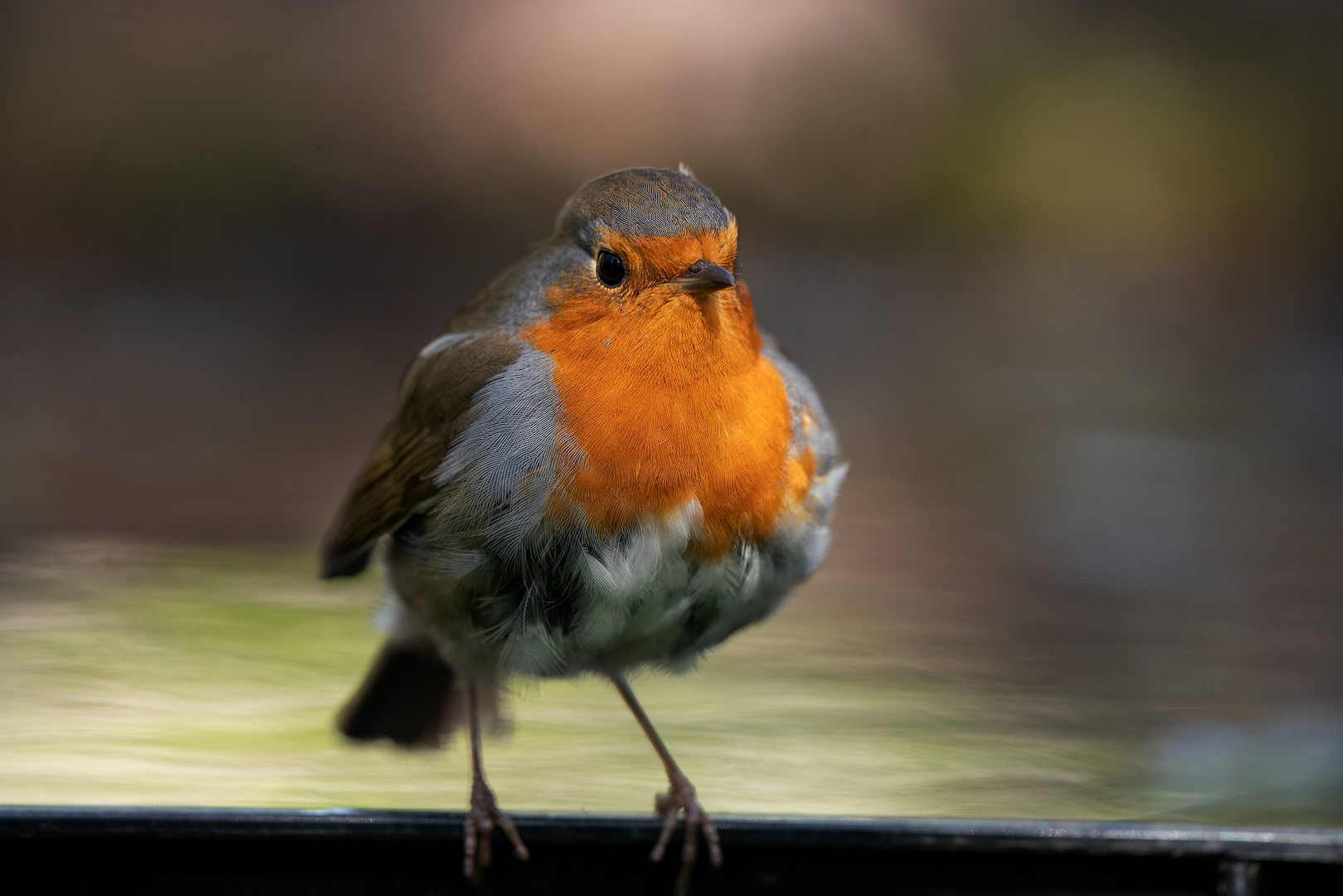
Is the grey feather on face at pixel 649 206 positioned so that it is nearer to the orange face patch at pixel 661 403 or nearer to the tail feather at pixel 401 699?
the orange face patch at pixel 661 403

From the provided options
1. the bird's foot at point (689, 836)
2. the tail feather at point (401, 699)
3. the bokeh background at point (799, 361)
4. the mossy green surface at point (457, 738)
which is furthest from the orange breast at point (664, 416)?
the tail feather at point (401, 699)

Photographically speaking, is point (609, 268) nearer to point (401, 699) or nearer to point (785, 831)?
point (785, 831)

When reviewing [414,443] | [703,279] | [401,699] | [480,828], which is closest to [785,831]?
[480,828]

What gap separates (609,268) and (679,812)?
1013 mm

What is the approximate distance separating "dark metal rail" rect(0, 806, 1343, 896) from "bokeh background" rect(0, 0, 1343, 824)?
803 millimetres

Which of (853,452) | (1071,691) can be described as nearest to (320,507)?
(853,452)

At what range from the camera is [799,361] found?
6395 millimetres

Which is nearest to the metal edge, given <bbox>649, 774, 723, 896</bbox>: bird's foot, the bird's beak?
<bbox>649, 774, 723, 896</bbox>: bird's foot

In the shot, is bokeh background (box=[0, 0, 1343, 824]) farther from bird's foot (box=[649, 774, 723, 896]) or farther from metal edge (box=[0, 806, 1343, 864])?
metal edge (box=[0, 806, 1343, 864])

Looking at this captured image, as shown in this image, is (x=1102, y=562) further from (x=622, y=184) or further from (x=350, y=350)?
(x=350, y=350)

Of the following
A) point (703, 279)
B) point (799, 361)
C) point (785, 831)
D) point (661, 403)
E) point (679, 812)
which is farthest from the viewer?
point (799, 361)

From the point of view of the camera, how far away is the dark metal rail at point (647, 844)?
183 centimetres

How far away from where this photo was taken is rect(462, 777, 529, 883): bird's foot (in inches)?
77.7

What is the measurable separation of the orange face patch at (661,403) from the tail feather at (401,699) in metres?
1.00
